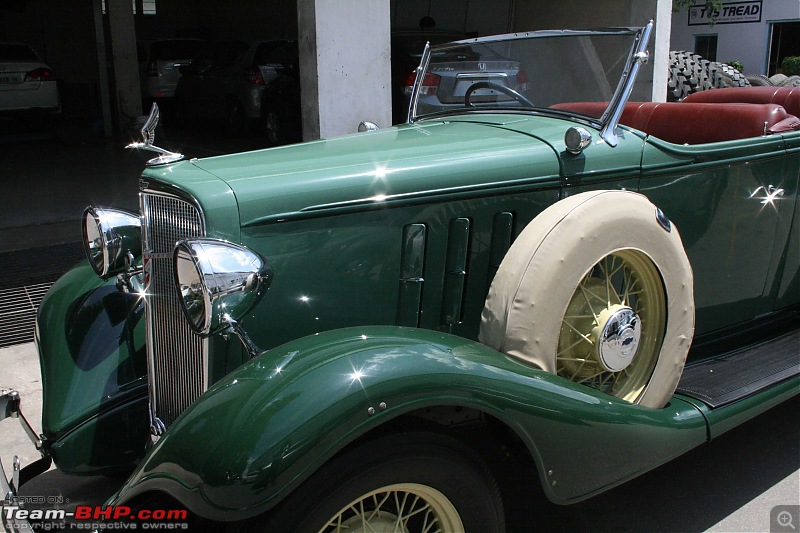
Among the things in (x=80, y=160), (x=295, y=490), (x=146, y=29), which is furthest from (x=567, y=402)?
(x=146, y=29)

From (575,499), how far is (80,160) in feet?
31.3

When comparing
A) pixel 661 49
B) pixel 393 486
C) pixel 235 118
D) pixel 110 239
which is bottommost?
pixel 393 486

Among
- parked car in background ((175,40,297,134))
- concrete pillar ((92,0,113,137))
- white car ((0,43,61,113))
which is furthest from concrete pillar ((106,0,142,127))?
white car ((0,43,61,113))

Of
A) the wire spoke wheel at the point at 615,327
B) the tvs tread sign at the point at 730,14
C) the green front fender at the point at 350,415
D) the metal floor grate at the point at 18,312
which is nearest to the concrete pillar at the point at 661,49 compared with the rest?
the wire spoke wheel at the point at 615,327

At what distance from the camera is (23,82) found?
40.9ft

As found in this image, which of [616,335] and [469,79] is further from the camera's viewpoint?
[469,79]

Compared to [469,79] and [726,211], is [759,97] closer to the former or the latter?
[726,211]

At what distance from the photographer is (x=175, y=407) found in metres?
2.63

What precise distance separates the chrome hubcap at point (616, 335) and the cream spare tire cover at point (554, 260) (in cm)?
19

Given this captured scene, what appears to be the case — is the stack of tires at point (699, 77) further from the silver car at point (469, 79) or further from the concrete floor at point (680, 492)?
the concrete floor at point (680, 492)

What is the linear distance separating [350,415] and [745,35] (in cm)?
2233

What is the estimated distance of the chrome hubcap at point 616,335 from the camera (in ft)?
8.39

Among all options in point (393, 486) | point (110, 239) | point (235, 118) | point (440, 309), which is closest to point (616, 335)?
point (440, 309)

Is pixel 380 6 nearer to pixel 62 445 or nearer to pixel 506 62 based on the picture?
pixel 506 62
